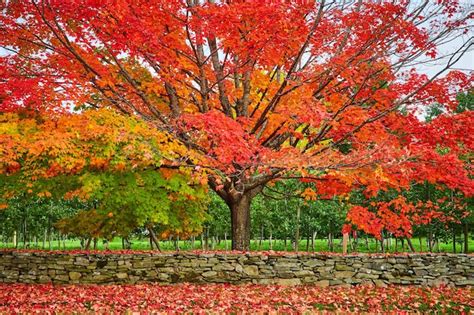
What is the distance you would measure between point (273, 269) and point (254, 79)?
5.20 metres

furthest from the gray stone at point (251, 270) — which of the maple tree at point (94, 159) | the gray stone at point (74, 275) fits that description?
the gray stone at point (74, 275)

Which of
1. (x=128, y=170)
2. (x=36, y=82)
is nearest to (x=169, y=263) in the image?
(x=128, y=170)

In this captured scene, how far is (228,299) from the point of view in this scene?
32.2ft

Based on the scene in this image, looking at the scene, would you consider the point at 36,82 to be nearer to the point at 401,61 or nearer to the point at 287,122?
the point at 287,122

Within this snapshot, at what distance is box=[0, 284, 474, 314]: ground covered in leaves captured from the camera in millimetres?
9000

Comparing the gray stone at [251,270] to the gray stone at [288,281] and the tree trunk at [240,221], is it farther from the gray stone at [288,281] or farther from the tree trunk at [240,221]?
the tree trunk at [240,221]

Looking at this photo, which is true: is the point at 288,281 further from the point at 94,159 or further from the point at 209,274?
the point at 94,159

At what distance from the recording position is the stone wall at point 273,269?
40.5 feet

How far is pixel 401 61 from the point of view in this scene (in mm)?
12188

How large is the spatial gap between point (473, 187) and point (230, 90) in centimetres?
696

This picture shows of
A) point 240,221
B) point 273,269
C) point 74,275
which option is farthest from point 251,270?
point 74,275

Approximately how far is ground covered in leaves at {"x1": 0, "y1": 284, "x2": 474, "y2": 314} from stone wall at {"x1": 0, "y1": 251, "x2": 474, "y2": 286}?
37 centimetres

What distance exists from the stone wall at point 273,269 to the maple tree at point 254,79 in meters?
1.26

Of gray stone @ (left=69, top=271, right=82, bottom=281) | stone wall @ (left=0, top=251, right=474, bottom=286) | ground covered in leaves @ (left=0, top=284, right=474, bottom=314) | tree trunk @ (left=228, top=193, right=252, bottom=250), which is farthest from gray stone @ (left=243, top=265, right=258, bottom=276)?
gray stone @ (left=69, top=271, right=82, bottom=281)
